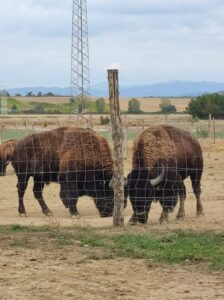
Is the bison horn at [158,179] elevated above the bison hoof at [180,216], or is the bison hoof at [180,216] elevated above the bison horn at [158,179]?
the bison horn at [158,179]

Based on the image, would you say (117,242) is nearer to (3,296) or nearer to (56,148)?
(3,296)

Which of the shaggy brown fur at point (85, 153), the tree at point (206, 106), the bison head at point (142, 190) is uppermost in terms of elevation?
the tree at point (206, 106)

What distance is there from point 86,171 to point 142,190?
2027 millimetres

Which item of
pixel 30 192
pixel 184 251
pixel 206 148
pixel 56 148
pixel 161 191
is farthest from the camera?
pixel 206 148

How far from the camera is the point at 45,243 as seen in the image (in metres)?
8.69

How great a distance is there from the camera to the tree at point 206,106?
Answer: 175ft

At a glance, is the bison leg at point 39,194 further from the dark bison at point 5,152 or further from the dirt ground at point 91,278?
the dirt ground at point 91,278

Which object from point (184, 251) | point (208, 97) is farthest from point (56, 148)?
point (208, 97)

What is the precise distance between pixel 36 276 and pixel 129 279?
3.15ft

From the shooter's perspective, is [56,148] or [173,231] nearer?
[173,231]

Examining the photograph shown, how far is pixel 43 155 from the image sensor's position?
44.3ft

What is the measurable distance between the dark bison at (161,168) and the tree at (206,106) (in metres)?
39.8

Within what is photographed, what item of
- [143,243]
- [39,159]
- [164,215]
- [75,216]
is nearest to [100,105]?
[39,159]

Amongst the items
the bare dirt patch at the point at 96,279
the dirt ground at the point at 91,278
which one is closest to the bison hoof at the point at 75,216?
the dirt ground at the point at 91,278
